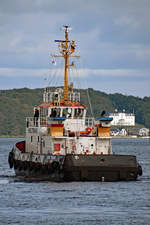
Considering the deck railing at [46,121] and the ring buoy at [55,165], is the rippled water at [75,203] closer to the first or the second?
the ring buoy at [55,165]

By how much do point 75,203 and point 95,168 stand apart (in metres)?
7.37

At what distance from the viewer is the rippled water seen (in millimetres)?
33031

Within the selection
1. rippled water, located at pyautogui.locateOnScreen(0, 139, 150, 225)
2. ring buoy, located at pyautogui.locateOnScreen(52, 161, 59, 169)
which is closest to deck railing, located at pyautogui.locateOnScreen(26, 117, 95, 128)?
ring buoy, located at pyautogui.locateOnScreen(52, 161, 59, 169)

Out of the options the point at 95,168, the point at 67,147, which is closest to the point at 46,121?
the point at 67,147

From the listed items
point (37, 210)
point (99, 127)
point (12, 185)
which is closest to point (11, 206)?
point (37, 210)

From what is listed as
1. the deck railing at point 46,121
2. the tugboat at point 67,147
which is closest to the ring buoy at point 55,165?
the tugboat at point 67,147

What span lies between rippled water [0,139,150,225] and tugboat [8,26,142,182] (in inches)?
29.4

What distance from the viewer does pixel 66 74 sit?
50.4m

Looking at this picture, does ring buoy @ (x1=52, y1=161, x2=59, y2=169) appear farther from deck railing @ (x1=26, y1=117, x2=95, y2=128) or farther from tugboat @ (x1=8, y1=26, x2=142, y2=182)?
deck railing @ (x1=26, y1=117, x2=95, y2=128)

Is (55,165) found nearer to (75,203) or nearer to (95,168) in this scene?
(95,168)

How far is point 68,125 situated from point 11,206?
546 inches

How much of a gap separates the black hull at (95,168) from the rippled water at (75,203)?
463 mm

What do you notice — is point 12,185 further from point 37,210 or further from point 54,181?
point 37,210

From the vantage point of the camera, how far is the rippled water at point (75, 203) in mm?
33031
